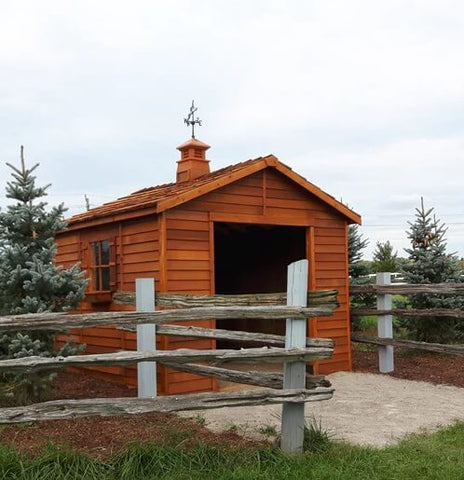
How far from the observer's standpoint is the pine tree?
23.5ft

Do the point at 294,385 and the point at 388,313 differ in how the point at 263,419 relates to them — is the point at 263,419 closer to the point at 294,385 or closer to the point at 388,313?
the point at 294,385

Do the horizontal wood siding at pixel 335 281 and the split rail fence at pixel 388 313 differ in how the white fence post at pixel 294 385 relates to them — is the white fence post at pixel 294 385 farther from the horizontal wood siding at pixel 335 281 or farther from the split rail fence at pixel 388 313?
the split rail fence at pixel 388 313

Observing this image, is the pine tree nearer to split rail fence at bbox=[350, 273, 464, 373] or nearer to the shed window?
the shed window

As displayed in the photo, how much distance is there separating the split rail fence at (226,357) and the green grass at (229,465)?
1.00ft

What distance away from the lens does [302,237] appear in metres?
11.7

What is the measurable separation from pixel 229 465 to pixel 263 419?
1894 millimetres

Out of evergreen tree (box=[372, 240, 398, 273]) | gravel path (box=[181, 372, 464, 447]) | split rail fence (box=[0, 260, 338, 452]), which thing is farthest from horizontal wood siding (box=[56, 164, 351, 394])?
evergreen tree (box=[372, 240, 398, 273])

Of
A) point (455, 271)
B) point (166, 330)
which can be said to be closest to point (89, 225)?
point (166, 330)

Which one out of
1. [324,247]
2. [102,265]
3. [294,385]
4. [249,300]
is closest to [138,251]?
[102,265]

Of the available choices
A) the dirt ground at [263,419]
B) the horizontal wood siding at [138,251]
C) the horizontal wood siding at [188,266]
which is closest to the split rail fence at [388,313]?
the dirt ground at [263,419]

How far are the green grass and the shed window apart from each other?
4.58 meters

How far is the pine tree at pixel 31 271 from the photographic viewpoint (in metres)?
7.16

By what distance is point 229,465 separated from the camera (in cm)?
504

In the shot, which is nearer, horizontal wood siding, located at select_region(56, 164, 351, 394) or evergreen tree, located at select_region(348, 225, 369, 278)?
horizontal wood siding, located at select_region(56, 164, 351, 394)
